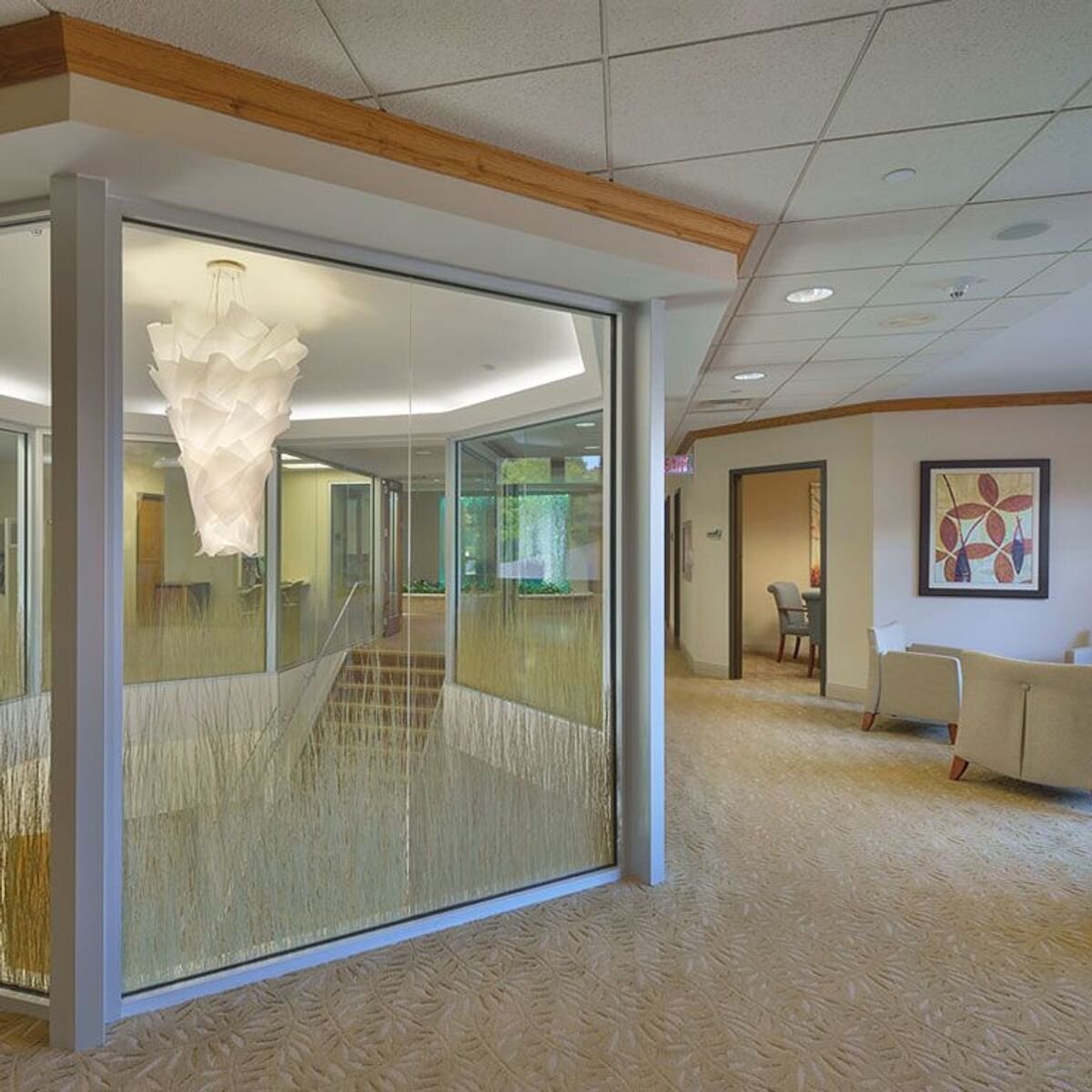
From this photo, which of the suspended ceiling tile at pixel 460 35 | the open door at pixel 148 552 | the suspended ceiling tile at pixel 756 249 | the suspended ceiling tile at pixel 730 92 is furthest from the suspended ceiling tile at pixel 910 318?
the open door at pixel 148 552

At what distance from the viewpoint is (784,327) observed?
4.29 metres

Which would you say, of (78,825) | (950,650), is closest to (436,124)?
(78,825)

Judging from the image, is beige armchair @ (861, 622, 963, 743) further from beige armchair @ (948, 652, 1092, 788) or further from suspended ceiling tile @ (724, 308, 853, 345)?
suspended ceiling tile @ (724, 308, 853, 345)

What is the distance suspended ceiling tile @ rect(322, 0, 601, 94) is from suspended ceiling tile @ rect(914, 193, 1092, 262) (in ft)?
5.86

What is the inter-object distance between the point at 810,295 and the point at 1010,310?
1.23 metres

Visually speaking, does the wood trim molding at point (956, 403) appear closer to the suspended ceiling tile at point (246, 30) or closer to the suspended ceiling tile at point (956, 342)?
the suspended ceiling tile at point (956, 342)

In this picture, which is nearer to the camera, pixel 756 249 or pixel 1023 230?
pixel 1023 230

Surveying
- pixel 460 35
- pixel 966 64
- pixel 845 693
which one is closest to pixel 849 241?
pixel 966 64

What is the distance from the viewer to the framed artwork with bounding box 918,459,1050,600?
6297 millimetres

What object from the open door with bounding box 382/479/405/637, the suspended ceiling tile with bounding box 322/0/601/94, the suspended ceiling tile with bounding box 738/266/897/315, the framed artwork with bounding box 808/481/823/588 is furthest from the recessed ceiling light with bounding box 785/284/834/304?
the framed artwork with bounding box 808/481/823/588

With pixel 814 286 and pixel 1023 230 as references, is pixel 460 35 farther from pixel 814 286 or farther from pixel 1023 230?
pixel 1023 230

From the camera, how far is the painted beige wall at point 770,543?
9.88 metres

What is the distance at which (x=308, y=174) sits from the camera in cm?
215

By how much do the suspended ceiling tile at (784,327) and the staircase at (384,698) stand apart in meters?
2.63
